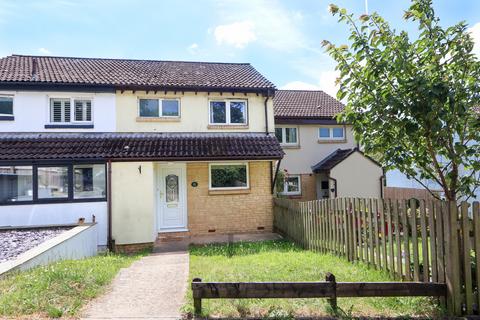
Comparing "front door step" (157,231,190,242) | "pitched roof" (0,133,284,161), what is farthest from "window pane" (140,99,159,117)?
"front door step" (157,231,190,242)

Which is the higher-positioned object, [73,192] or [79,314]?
[73,192]

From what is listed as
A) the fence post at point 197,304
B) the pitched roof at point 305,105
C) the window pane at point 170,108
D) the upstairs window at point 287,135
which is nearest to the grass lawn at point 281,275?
the fence post at point 197,304

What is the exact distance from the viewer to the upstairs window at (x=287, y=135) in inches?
778

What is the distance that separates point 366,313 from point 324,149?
1588 cm

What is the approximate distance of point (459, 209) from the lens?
16.0 ft

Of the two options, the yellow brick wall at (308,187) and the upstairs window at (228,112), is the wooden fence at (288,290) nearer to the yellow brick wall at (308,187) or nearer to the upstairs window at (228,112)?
the upstairs window at (228,112)

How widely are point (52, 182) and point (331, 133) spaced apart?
572 inches

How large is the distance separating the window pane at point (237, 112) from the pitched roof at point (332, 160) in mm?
6450

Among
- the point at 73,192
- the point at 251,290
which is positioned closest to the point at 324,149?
the point at 73,192

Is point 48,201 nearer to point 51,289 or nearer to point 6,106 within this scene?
point 6,106

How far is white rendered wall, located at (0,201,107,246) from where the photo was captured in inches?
454

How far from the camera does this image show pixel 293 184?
19.8 m

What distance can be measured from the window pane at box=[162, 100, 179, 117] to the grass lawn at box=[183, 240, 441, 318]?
5576 mm

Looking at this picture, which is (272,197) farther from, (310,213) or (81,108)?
(81,108)
